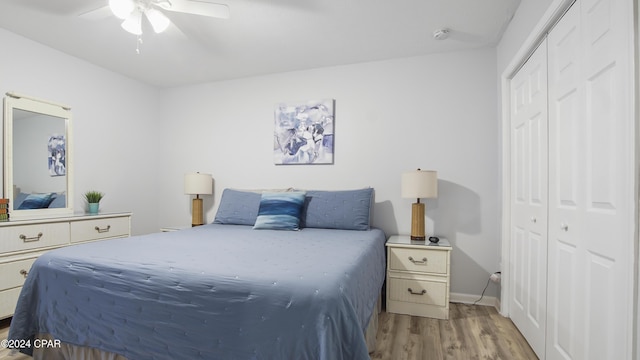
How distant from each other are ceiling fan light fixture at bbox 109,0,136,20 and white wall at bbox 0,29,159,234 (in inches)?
61.2

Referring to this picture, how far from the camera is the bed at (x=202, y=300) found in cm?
115

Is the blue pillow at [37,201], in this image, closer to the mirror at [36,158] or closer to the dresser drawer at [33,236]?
the mirror at [36,158]

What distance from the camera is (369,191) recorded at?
9.27ft

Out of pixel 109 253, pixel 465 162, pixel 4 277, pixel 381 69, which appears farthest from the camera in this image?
pixel 381 69

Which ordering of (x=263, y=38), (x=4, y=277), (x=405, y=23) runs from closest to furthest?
(x=4, y=277)
(x=405, y=23)
(x=263, y=38)

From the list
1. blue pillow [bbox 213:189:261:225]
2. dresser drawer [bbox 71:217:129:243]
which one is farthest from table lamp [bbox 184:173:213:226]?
dresser drawer [bbox 71:217:129:243]

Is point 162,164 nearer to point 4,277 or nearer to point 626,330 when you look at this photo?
point 4,277

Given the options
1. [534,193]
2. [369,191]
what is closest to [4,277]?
[369,191]

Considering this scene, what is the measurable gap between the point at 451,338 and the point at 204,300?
1761 mm

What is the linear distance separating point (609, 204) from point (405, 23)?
1.87 meters

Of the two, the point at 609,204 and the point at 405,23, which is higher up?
the point at 405,23

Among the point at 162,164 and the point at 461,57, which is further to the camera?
the point at 162,164

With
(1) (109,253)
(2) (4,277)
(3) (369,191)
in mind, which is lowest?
(2) (4,277)

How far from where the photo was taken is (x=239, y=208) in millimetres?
3037
